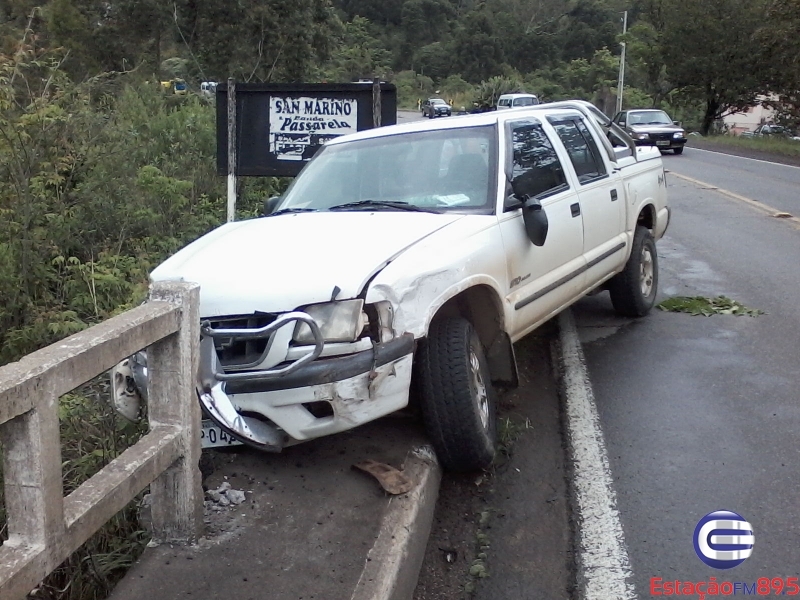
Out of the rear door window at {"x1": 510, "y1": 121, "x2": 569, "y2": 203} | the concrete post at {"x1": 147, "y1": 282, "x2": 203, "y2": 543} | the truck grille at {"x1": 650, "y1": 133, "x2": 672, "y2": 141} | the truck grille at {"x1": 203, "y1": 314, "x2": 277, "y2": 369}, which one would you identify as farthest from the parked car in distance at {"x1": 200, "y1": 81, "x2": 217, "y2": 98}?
the truck grille at {"x1": 650, "y1": 133, "x2": 672, "y2": 141}

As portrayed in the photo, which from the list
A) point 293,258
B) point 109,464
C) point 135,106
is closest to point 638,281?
point 293,258

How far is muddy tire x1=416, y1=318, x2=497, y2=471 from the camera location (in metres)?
4.11

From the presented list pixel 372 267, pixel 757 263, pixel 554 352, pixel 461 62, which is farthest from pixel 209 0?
pixel 461 62

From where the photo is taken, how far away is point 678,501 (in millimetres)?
4109

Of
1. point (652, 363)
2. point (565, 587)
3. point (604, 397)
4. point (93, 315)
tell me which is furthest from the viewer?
→ point (93, 315)

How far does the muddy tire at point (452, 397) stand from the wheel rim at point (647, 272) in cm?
342

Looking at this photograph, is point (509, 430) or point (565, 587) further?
point (509, 430)

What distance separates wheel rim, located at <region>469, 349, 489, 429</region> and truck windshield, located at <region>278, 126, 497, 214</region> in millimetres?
981

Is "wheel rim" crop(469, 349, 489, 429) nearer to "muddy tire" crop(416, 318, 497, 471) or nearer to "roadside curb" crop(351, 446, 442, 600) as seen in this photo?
"muddy tire" crop(416, 318, 497, 471)

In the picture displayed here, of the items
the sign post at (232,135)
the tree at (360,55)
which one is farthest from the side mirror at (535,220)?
the tree at (360,55)

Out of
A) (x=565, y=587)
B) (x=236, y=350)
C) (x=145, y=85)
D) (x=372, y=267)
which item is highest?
(x=145, y=85)

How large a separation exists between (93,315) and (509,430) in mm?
3699

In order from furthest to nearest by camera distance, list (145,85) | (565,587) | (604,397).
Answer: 1. (145,85)
2. (604,397)
3. (565,587)

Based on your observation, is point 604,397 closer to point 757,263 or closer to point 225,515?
point 225,515
